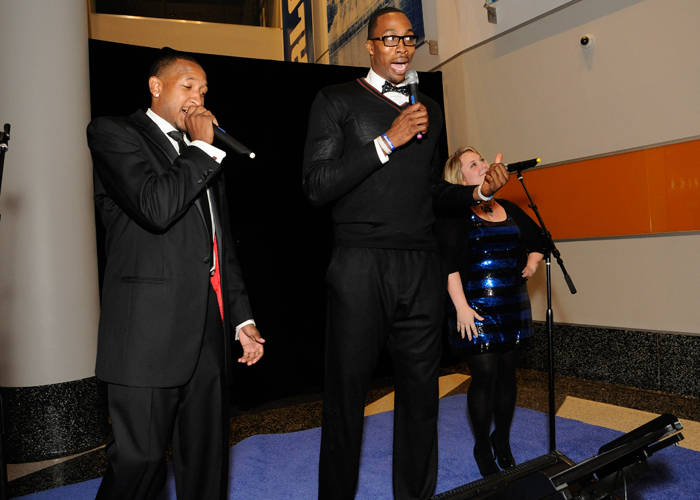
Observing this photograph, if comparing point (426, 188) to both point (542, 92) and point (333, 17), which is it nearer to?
point (542, 92)

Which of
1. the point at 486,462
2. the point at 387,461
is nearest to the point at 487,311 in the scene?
the point at 486,462

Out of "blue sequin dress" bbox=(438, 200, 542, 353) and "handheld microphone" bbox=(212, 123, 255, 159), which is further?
"blue sequin dress" bbox=(438, 200, 542, 353)

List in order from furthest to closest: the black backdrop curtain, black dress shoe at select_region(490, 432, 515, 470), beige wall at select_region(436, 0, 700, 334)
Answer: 1. the black backdrop curtain
2. beige wall at select_region(436, 0, 700, 334)
3. black dress shoe at select_region(490, 432, 515, 470)

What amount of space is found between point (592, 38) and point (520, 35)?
0.68m

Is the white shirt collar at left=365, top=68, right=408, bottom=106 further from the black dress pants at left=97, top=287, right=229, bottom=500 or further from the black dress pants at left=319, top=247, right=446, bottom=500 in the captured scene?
the black dress pants at left=97, top=287, right=229, bottom=500

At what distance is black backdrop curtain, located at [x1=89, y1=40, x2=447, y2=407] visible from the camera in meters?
4.31

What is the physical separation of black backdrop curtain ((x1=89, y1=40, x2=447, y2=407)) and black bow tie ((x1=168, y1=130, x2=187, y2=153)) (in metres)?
2.61

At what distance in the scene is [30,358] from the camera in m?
3.48

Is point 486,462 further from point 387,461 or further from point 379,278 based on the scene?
point 379,278

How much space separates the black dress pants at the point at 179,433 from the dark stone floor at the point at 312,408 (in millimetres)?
1752

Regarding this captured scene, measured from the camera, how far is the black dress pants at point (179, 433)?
1489 millimetres

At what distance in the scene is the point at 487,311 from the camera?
2656 mm

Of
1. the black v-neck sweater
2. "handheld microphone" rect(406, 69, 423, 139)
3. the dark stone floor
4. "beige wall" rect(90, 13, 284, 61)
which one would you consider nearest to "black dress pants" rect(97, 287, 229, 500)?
Result: the black v-neck sweater

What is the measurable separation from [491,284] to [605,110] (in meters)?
2.18
